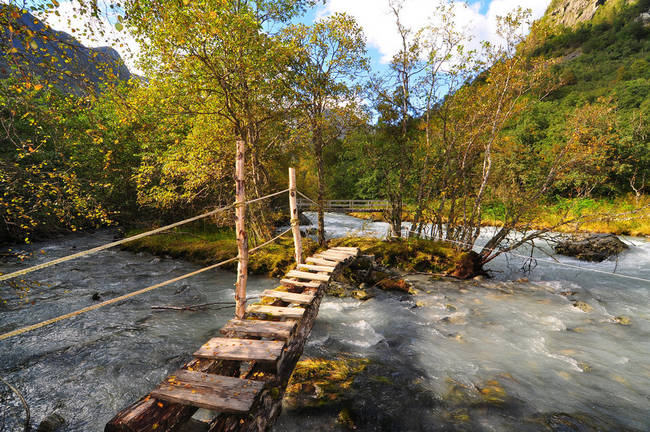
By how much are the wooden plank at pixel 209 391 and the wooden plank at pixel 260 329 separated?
792 mm

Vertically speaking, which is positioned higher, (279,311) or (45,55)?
(45,55)

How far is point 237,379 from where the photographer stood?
242 cm

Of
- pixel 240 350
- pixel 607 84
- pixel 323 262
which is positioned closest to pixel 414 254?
pixel 323 262

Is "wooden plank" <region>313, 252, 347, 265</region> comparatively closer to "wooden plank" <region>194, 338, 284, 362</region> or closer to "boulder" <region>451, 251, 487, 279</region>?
"wooden plank" <region>194, 338, 284, 362</region>

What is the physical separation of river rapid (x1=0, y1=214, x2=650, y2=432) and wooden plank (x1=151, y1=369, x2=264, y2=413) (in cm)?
163

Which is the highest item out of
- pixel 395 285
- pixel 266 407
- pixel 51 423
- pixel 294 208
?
pixel 294 208

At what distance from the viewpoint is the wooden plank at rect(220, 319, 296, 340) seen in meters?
3.20

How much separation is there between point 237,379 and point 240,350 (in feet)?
1.45

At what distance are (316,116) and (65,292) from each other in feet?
30.6

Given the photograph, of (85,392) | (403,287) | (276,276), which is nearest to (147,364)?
(85,392)

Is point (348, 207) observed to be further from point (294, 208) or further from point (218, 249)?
point (294, 208)

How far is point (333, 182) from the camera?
117 feet

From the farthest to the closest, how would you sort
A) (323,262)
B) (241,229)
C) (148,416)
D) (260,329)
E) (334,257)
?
(334,257), (323,262), (241,229), (260,329), (148,416)

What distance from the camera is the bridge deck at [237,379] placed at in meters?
2.08
